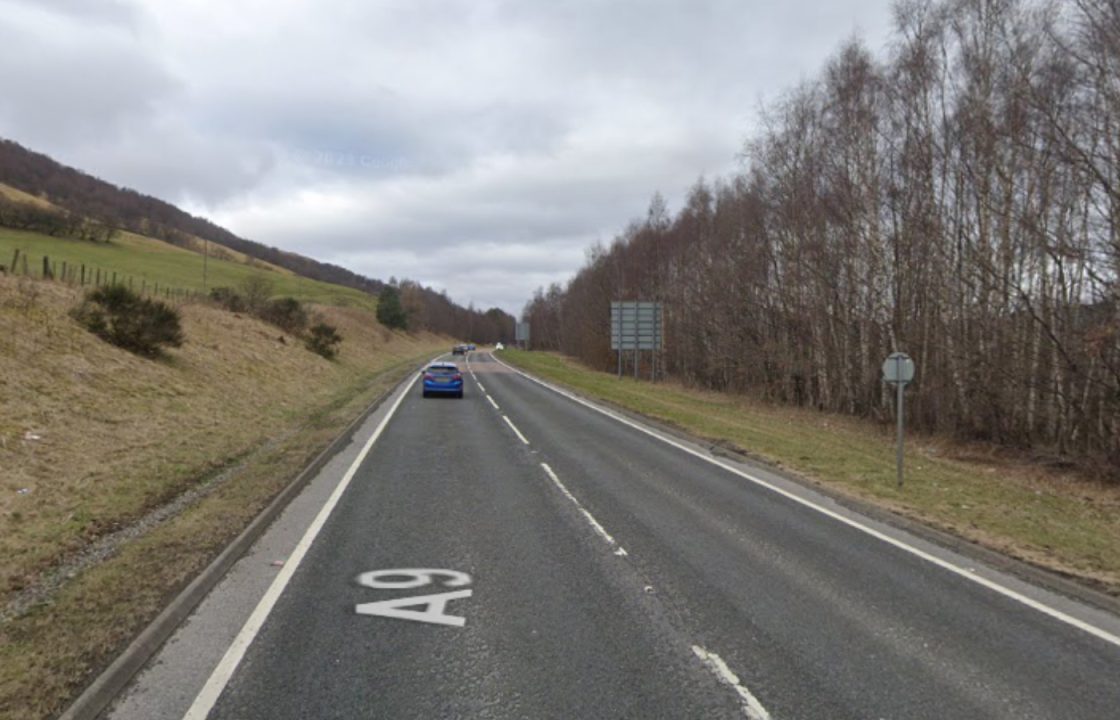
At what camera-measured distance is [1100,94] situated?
12.7 metres

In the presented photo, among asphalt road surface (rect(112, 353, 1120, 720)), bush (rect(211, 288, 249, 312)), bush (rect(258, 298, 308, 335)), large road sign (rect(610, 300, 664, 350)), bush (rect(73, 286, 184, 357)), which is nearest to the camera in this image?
asphalt road surface (rect(112, 353, 1120, 720))

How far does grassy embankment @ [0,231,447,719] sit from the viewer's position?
428 cm

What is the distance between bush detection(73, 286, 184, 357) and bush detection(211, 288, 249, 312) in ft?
54.5

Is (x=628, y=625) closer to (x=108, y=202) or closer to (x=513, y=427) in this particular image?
(x=513, y=427)

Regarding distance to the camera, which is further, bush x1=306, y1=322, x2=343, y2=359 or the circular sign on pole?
bush x1=306, y1=322, x2=343, y2=359

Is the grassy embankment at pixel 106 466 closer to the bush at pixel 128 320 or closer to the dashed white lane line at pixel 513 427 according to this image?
the bush at pixel 128 320

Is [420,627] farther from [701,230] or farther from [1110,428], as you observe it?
[701,230]

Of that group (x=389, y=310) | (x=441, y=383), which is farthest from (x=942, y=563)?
(x=389, y=310)

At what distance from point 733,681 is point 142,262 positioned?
276ft

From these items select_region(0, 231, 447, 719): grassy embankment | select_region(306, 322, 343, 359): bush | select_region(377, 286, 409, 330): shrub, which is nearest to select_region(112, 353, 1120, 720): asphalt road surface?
select_region(0, 231, 447, 719): grassy embankment

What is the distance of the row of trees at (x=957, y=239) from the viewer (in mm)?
13477

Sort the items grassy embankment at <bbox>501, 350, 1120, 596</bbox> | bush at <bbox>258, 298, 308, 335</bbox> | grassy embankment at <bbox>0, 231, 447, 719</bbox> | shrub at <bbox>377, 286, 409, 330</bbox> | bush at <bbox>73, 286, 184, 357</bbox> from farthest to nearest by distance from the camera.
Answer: shrub at <bbox>377, 286, 409, 330</bbox> → bush at <bbox>258, 298, 308, 335</bbox> → bush at <bbox>73, 286, 184, 357</bbox> → grassy embankment at <bbox>501, 350, 1120, 596</bbox> → grassy embankment at <bbox>0, 231, 447, 719</bbox>

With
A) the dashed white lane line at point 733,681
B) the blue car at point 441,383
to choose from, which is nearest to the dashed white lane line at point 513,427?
the blue car at point 441,383

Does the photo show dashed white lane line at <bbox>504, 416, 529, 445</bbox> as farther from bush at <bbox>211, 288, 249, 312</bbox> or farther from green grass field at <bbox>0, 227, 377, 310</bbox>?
green grass field at <bbox>0, 227, 377, 310</bbox>
